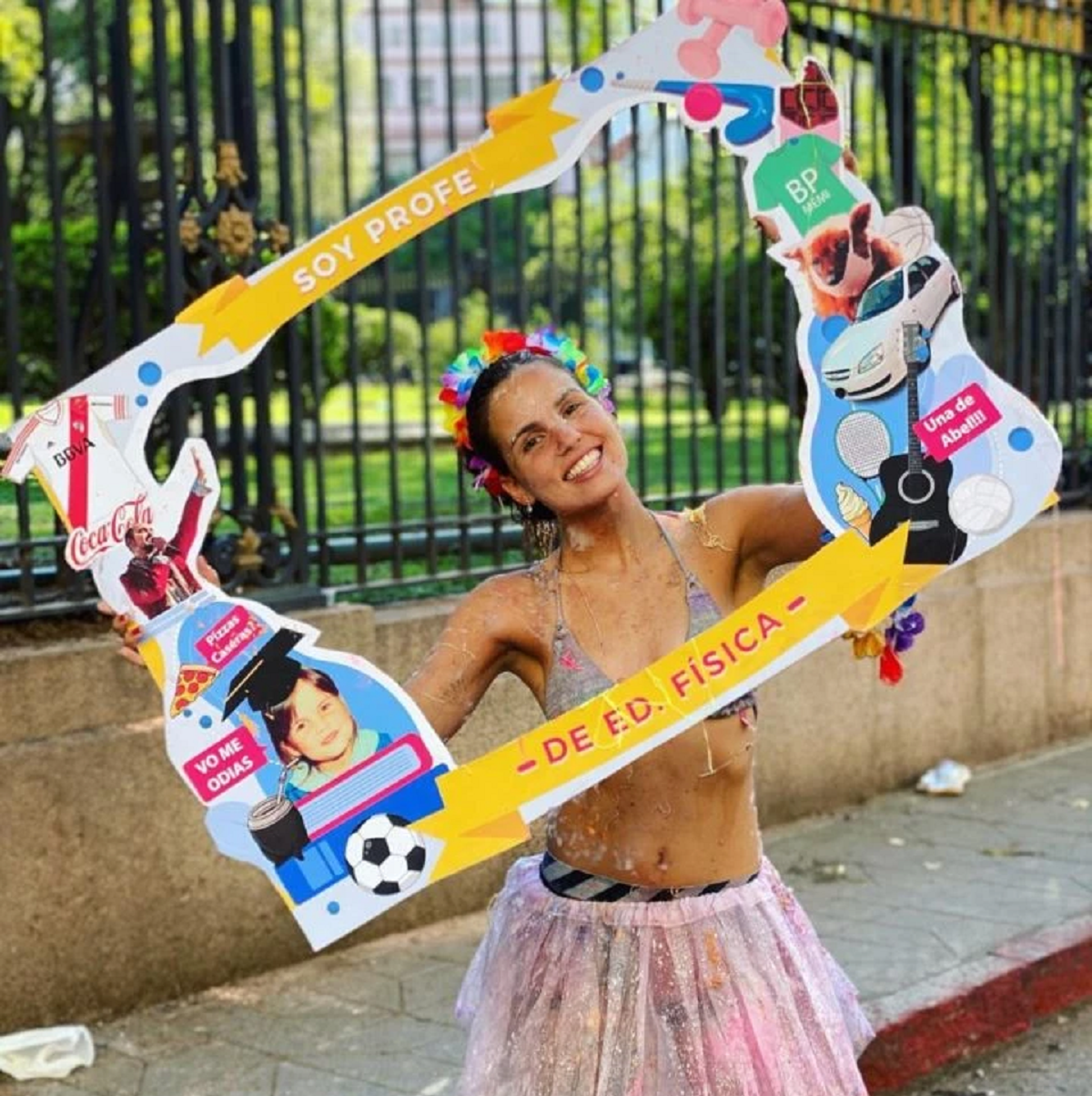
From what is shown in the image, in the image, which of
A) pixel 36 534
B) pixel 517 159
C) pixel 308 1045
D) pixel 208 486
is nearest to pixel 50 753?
pixel 36 534

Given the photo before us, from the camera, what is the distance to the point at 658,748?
2871 millimetres

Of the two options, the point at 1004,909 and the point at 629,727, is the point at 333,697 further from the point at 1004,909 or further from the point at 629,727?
the point at 1004,909

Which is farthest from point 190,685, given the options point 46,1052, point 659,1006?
point 46,1052

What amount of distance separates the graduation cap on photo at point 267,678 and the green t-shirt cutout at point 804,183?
1.05 meters

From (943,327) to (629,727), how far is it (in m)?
0.79

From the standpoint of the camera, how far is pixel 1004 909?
5570mm

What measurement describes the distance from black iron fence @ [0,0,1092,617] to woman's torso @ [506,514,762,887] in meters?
1.85

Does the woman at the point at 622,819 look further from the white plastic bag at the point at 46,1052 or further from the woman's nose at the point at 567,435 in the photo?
the white plastic bag at the point at 46,1052

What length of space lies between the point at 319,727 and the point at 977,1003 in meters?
2.83

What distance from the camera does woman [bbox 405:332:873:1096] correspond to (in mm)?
2832

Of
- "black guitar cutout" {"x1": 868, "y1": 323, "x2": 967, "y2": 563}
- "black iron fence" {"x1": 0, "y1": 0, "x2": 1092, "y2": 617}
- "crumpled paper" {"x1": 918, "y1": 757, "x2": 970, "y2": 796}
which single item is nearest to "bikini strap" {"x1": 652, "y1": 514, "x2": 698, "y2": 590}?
"black guitar cutout" {"x1": 868, "y1": 323, "x2": 967, "y2": 563}

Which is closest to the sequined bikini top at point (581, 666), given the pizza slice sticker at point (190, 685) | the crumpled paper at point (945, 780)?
the pizza slice sticker at point (190, 685)

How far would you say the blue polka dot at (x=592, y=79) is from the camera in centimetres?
294

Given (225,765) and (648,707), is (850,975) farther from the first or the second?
(225,765)
